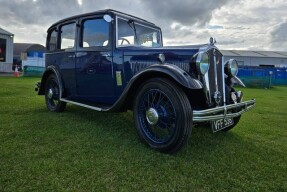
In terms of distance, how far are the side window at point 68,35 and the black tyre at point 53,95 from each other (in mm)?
789

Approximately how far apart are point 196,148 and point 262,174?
0.90 m

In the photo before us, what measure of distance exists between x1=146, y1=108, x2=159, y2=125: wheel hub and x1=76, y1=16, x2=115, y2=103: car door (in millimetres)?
1078

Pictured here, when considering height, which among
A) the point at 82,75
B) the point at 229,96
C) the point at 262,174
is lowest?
the point at 262,174

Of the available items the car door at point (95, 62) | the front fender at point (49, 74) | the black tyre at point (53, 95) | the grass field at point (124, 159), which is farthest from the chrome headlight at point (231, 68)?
the black tyre at point (53, 95)

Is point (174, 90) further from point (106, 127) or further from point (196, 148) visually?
point (106, 127)

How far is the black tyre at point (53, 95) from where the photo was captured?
17.2 ft

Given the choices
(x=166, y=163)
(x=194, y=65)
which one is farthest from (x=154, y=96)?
(x=166, y=163)

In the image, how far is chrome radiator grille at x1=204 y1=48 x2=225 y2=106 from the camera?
10.6ft

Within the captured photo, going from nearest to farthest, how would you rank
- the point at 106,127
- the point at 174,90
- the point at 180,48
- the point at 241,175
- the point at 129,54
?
the point at 241,175, the point at 174,90, the point at 180,48, the point at 129,54, the point at 106,127

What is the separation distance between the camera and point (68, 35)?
4941mm

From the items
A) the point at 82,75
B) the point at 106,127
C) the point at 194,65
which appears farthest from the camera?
the point at 82,75

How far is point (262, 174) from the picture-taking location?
8.53 ft

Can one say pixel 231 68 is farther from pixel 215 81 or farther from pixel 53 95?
pixel 53 95

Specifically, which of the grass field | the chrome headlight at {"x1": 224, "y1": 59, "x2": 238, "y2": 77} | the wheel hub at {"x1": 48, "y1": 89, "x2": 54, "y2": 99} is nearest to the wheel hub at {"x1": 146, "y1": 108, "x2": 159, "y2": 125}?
the grass field
